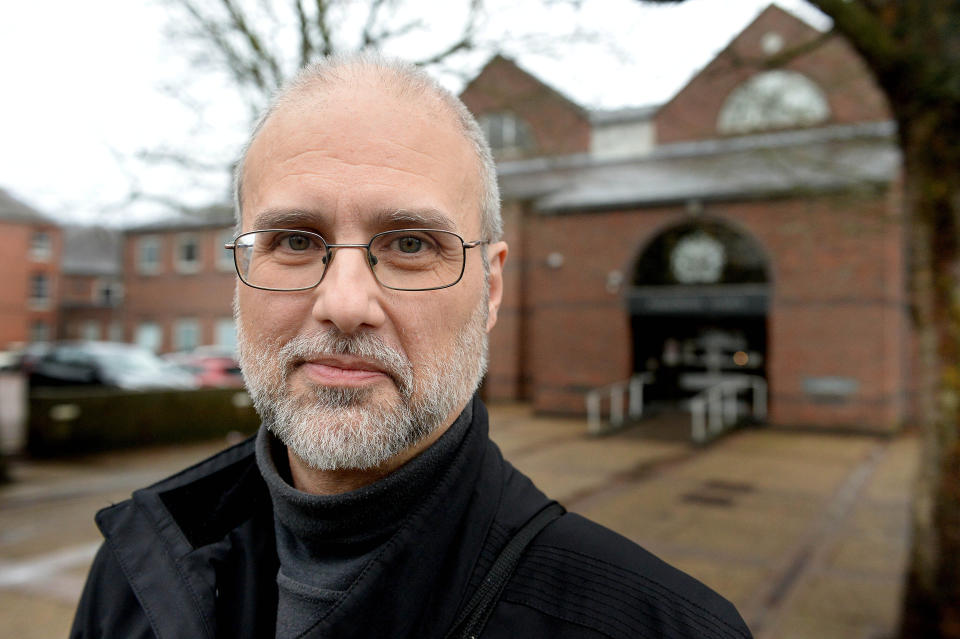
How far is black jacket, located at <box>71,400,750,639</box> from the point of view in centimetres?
117

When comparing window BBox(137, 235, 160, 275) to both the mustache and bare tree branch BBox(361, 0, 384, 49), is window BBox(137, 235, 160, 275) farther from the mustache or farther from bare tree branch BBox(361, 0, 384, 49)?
the mustache

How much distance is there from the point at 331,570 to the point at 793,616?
17.1 ft

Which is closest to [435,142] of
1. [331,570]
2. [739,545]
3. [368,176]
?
[368,176]

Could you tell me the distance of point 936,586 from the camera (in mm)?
4504

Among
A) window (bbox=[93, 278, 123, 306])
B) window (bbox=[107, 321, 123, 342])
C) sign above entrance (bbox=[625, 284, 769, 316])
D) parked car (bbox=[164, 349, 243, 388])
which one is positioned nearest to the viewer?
sign above entrance (bbox=[625, 284, 769, 316])

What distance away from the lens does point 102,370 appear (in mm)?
16438

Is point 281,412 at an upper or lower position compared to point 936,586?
Result: upper

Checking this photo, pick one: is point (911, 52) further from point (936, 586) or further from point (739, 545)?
point (739, 545)

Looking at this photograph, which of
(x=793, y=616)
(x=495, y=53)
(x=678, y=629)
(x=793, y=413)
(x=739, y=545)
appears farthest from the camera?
(x=793, y=413)

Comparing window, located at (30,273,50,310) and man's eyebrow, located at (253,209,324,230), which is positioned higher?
window, located at (30,273,50,310)

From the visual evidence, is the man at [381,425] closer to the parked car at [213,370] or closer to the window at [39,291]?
the parked car at [213,370]

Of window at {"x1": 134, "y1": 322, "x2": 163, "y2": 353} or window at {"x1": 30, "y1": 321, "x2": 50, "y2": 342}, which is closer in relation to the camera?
window at {"x1": 134, "y1": 322, "x2": 163, "y2": 353}

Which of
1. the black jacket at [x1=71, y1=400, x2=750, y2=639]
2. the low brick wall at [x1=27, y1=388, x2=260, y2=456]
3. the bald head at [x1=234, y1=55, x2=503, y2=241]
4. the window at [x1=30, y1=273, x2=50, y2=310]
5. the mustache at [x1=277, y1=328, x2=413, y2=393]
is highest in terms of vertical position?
the window at [x1=30, y1=273, x2=50, y2=310]

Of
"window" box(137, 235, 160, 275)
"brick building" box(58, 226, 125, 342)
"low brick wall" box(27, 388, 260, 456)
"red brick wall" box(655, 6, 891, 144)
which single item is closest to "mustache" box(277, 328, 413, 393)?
"red brick wall" box(655, 6, 891, 144)
